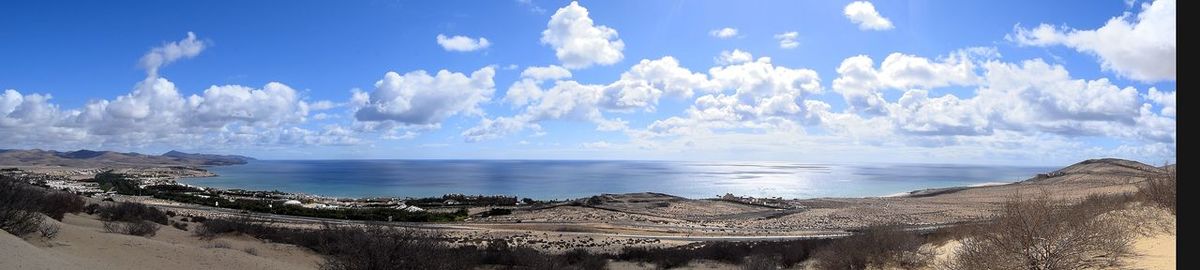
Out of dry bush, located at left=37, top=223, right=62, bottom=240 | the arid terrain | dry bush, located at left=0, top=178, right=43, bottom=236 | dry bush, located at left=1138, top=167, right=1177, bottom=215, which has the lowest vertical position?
the arid terrain

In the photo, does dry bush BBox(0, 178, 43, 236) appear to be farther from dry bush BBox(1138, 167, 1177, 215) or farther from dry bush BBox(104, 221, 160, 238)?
dry bush BBox(1138, 167, 1177, 215)

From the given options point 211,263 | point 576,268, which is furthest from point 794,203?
point 211,263

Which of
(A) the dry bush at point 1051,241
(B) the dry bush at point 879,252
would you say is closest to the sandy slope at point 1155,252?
(A) the dry bush at point 1051,241

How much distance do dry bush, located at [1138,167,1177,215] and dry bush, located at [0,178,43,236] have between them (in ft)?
87.9

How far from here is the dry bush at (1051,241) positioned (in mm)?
10352

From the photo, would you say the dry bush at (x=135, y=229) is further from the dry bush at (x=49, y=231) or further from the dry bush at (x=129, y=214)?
the dry bush at (x=49, y=231)

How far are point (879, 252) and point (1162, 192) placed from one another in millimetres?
6955

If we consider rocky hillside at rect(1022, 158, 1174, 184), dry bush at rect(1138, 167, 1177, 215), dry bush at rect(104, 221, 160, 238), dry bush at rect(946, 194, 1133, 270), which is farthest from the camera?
rocky hillside at rect(1022, 158, 1174, 184)

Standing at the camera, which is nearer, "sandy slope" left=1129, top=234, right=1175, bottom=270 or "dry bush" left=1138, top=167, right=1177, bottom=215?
"sandy slope" left=1129, top=234, right=1175, bottom=270

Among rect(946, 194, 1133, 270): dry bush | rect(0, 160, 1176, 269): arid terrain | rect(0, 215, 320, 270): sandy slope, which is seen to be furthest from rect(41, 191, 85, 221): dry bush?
rect(946, 194, 1133, 270): dry bush

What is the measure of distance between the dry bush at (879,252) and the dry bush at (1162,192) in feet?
17.8

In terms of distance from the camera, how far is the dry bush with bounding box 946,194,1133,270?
10.4 m

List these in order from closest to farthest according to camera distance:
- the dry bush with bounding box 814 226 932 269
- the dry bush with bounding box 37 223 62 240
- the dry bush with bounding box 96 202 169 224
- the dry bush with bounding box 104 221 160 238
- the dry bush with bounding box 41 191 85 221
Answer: the dry bush with bounding box 37 223 62 240, the dry bush with bounding box 814 226 932 269, the dry bush with bounding box 104 221 160 238, the dry bush with bounding box 41 191 85 221, the dry bush with bounding box 96 202 169 224
